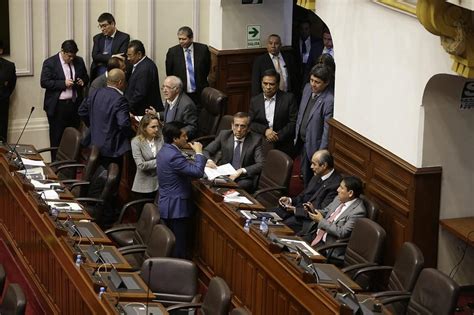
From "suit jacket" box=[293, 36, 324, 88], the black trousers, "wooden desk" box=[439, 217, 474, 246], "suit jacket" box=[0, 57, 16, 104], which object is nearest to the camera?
"wooden desk" box=[439, 217, 474, 246]

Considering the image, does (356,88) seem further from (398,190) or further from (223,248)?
(223,248)

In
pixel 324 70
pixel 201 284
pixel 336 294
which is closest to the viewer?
pixel 336 294

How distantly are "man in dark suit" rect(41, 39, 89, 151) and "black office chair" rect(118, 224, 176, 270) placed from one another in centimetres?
377

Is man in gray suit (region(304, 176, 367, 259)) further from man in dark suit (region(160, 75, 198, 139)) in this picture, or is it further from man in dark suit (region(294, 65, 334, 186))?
man in dark suit (region(160, 75, 198, 139))

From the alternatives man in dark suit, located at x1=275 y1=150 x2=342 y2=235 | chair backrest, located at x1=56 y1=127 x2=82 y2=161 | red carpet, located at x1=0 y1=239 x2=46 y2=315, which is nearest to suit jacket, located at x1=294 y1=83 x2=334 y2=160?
man in dark suit, located at x1=275 y1=150 x2=342 y2=235

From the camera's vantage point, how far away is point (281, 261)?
26.8ft

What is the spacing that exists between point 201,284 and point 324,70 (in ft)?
8.05

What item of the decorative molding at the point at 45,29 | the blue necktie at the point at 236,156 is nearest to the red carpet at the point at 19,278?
the blue necktie at the point at 236,156

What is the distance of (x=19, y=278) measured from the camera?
9906 mm

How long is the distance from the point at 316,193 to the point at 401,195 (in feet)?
2.64

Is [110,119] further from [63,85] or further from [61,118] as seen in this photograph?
[61,118]

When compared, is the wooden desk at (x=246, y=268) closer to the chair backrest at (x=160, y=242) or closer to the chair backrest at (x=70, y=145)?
the chair backrest at (x=160, y=242)

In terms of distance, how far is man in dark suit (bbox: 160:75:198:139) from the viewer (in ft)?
36.9

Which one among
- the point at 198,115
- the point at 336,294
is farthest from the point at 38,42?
the point at 336,294
